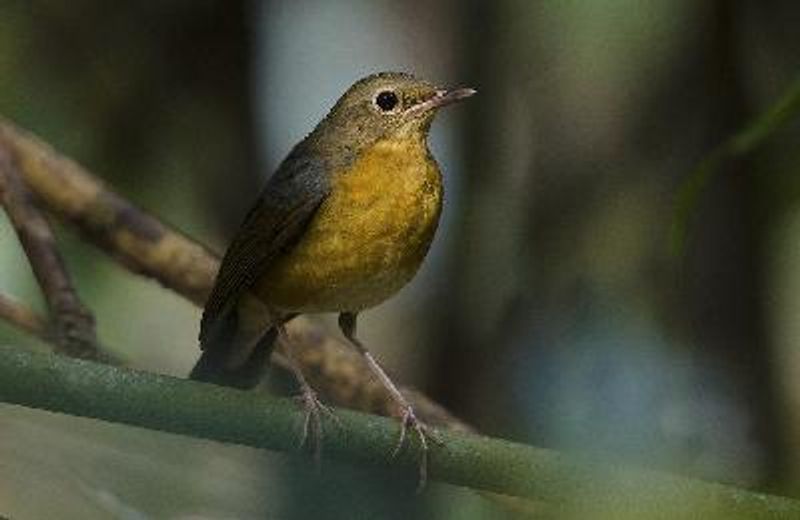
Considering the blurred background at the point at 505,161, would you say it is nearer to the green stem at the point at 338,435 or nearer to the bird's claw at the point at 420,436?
the bird's claw at the point at 420,436

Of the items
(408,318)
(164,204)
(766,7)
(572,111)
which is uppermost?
(766,7)

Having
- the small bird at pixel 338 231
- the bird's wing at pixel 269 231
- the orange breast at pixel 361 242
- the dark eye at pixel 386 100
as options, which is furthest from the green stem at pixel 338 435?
the dark eye at pixel 386 100

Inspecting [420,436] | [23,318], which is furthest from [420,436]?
[23,318]

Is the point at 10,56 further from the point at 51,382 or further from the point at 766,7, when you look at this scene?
the point at 51,382

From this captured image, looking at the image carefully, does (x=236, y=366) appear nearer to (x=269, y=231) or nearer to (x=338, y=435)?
(x=269, y=231)

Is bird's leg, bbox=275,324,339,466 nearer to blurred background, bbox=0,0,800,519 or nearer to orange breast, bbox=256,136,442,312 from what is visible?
orange breast, bbox=256,136,442,312

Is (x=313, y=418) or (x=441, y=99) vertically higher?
(x=441, y=99)

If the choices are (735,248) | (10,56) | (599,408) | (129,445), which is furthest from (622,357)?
(10,56)
